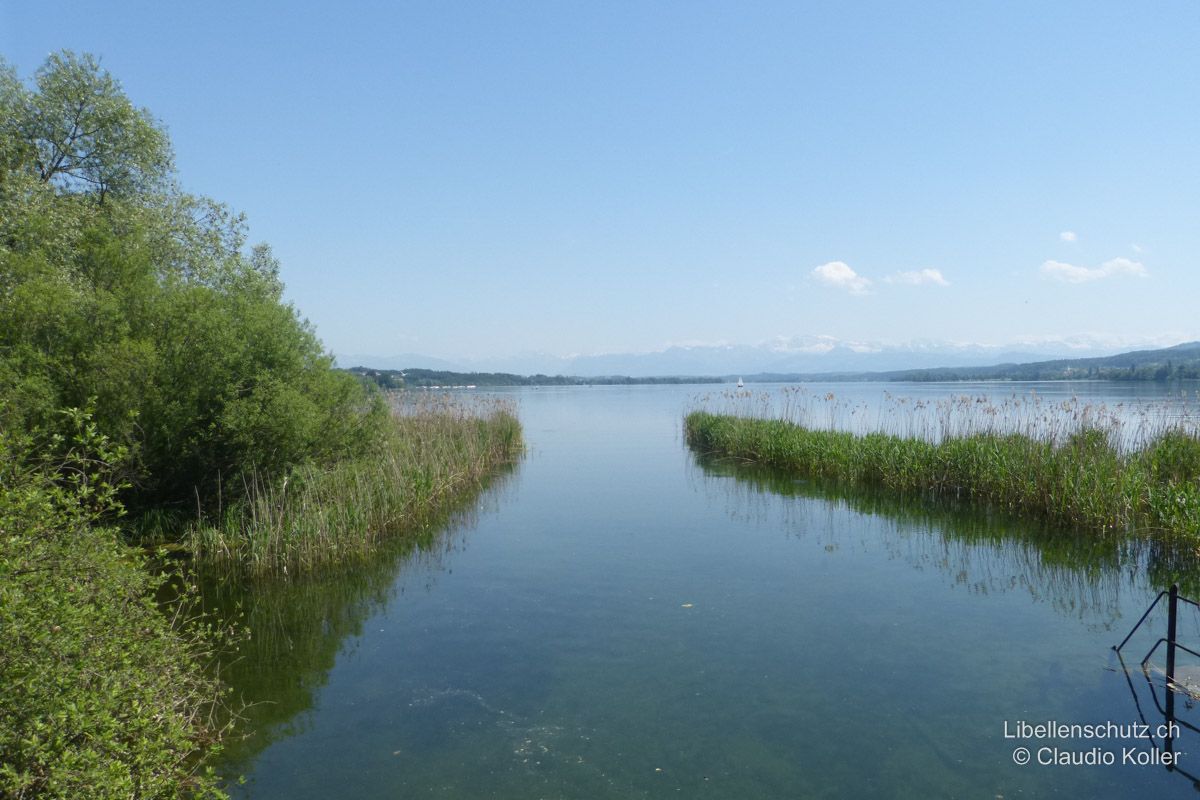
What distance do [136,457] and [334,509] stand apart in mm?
2868

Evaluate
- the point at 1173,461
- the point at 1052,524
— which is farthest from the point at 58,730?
the point at 1173,461

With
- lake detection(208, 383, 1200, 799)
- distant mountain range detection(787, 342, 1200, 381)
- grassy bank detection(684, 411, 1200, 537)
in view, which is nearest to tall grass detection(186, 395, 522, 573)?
lake detection(208, 383, 1200, 799)

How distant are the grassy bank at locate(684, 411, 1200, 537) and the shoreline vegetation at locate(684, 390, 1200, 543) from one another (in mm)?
20

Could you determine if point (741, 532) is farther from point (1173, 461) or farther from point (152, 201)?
point (152, 201)

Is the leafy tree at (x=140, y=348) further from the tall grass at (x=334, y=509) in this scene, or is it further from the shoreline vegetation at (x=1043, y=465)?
the shoreline vegetation at (x=1043, y=465)

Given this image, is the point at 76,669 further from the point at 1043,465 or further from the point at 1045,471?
the point at 1043,465

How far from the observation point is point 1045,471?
40.4ft

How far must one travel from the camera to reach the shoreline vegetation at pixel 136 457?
352cm

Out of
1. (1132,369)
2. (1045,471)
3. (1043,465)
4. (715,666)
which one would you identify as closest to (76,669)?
(715,666)

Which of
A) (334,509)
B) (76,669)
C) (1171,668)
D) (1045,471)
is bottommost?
(1171,668)

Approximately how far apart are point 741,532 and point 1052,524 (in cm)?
523

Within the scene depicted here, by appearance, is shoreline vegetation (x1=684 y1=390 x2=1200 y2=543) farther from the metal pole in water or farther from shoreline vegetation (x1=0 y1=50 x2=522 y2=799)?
shoreline vegetation (x1=0 y1=50 x2=522 y2=799)

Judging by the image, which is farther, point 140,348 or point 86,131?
point 86,131

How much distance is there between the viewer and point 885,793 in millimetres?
4465
